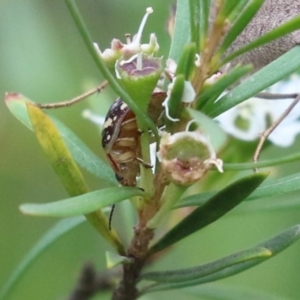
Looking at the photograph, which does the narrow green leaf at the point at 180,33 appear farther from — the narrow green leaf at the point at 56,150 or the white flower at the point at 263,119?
the white flower at the point at 263,119

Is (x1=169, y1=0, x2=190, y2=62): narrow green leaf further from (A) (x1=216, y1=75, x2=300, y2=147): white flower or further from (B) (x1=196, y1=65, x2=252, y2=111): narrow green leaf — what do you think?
(A) (x1=216, y1=75, x2=300, y2=147): white flower

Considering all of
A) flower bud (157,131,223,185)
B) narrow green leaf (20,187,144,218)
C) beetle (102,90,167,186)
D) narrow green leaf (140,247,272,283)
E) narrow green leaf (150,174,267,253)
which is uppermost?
beetle (102,90,167,186)

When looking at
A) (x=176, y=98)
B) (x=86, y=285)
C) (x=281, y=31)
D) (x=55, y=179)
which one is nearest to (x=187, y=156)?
(x=176, y=98)

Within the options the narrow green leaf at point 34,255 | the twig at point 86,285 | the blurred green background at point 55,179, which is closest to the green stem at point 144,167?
the narrow green leaf at point 34,255

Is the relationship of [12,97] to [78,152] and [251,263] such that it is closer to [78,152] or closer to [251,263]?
[78,152]

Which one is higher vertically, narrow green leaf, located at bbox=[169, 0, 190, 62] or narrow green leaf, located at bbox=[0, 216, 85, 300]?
narrow green leaf, located at bbox=[169, 0, 190, 62]

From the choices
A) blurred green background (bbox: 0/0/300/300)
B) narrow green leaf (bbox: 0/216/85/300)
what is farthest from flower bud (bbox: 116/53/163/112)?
blurred green background (bbox: 0/0/300/300)

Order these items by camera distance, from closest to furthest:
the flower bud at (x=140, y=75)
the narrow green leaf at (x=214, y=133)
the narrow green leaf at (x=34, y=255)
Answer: the narrow green leaf at (x=214, y=133)
the flower bud at (x=140, y=75)
the narrow green leaf at (x=34, y=255)
